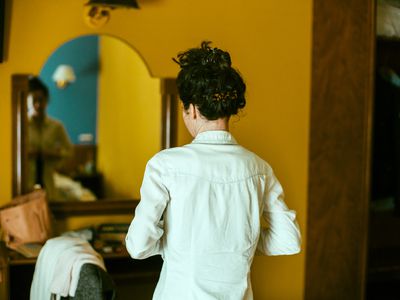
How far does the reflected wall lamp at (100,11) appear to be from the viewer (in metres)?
2.69

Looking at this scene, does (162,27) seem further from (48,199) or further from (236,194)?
(236,194)

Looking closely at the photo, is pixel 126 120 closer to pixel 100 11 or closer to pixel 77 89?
pixel 77 89

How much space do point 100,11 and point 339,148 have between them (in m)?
1.51

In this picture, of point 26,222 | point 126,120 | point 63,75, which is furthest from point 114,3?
point 26,222

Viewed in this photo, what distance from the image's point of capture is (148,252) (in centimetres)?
158

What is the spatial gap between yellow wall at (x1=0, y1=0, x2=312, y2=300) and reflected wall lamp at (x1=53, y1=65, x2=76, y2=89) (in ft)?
0.32

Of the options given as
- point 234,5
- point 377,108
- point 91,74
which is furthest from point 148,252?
point 377,108

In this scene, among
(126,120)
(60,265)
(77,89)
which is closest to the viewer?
(60,265)

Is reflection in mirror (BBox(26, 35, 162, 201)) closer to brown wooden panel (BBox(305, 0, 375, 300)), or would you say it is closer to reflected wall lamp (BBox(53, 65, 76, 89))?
reflected wall lamp (BBox(53, 65, 76, 89))

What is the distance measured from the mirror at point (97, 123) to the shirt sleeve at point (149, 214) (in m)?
1.35

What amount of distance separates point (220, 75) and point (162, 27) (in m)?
1.44

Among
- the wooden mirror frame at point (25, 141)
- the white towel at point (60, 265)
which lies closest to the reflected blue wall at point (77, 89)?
the wooden mirror frame at point (25, 141)

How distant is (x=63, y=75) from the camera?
9.32 ft

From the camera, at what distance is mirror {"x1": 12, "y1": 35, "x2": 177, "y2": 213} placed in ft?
9.15
